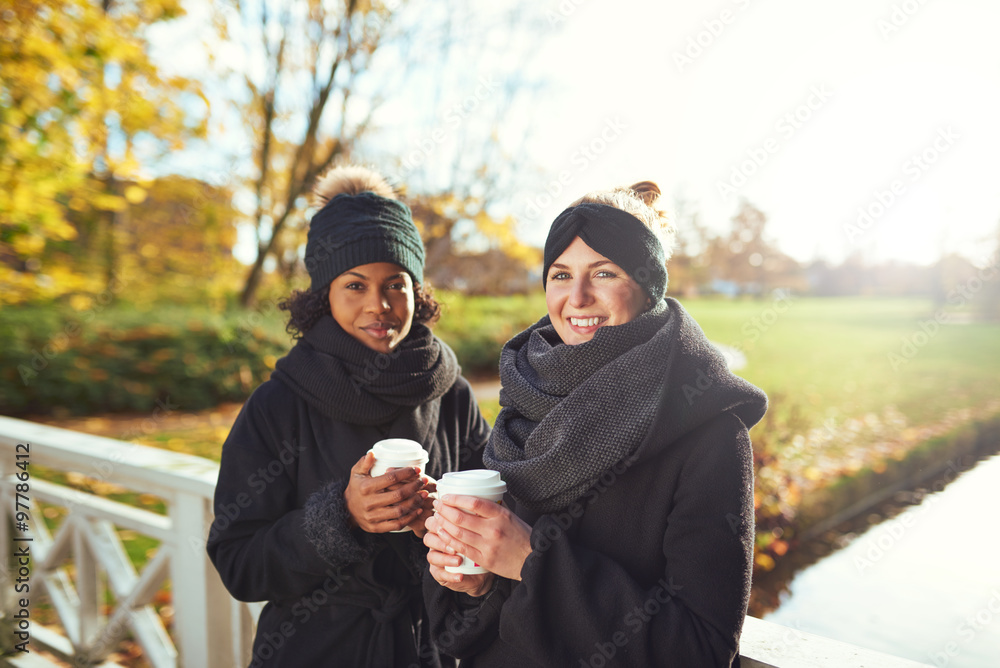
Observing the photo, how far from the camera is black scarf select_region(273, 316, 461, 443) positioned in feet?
6.44

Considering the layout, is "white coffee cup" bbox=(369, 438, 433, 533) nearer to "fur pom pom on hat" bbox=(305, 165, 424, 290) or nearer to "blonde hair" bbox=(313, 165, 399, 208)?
"fur pom pom on hat" bbox=(305, 165, 424, 290)

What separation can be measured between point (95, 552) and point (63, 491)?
53 centimetres

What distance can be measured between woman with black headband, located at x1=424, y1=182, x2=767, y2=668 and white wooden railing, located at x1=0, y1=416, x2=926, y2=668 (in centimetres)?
154

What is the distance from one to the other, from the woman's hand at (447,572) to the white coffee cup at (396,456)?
21 cm

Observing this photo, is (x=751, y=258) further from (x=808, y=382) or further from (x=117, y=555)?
(x=117, y=555)

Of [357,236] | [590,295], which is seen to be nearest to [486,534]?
[590,295]

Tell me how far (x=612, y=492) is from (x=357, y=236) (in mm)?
1149

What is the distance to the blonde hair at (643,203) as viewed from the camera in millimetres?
1535

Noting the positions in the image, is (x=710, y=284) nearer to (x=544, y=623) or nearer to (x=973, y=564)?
(x=973, y=564)

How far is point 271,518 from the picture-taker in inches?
74.4

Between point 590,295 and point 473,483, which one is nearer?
point 473,483

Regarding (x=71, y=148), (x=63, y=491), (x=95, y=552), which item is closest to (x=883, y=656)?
(x=95, y=552)

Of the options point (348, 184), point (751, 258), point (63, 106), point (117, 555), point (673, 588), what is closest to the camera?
point (673, 588)

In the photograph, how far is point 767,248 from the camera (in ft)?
52.3
